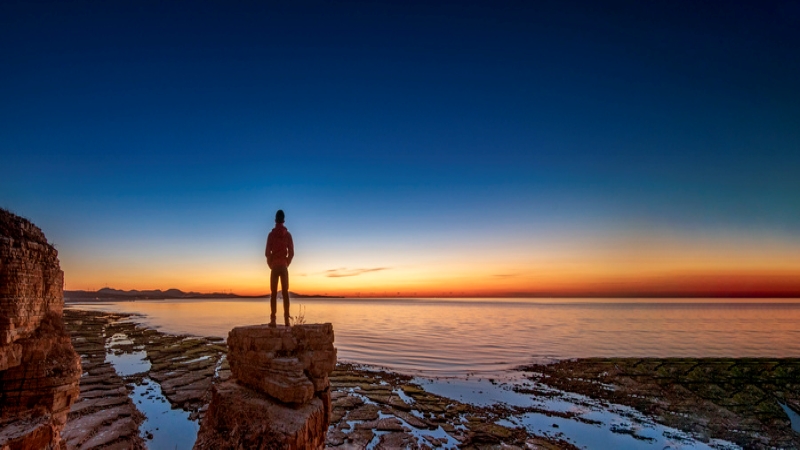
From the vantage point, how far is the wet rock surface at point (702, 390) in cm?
1538

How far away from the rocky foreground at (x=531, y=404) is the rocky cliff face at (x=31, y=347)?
322 cm

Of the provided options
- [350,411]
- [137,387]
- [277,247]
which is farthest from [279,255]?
[137,387]

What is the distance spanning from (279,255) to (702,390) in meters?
25.0

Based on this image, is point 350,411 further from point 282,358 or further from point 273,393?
point 282,358

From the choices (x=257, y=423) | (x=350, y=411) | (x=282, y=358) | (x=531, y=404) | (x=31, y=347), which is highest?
(x=31, y=347)

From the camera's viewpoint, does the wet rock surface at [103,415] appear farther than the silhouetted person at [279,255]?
Yes

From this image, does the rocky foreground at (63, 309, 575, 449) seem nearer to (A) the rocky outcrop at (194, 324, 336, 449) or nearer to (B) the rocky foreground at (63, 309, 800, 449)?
(B) the rocky foreground at (63, 309, 800, 449)

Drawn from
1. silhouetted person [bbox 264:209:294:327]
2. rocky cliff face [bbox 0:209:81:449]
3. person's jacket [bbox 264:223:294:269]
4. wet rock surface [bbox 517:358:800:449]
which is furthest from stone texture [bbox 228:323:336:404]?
wet rock surface [bbox 517:358:800:449]

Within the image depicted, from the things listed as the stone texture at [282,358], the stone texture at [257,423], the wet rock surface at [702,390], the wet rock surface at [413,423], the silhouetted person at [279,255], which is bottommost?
the wet rock surface at [702,390]

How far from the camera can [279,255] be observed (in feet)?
27.8

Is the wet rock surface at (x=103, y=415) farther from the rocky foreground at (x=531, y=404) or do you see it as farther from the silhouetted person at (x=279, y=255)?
the silhouetted person at (x=279, y=255)

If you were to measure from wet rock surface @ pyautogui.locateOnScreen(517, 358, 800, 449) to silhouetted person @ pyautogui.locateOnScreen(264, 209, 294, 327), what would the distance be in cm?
1777

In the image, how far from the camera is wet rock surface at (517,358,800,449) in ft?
50.5

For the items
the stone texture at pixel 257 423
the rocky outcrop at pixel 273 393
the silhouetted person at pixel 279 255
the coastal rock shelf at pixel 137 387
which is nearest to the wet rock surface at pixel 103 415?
the coastal rock shelf at pixel 137 387
